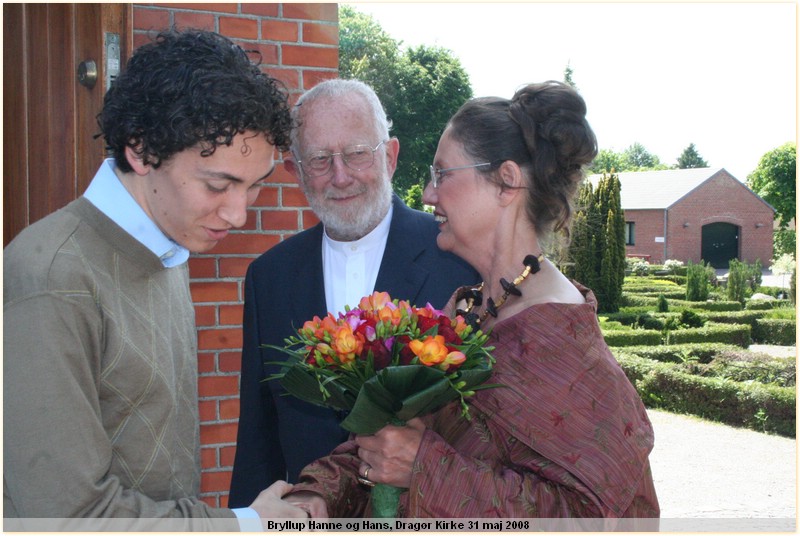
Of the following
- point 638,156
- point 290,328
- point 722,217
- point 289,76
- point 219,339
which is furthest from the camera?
point 638,156

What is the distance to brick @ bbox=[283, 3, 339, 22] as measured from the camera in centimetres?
411

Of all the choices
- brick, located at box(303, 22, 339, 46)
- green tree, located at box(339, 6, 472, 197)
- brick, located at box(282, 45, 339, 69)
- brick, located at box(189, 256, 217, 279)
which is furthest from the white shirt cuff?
green tree, located at box(339, 6, 472, 197)

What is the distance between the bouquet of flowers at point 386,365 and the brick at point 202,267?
192 centimetres

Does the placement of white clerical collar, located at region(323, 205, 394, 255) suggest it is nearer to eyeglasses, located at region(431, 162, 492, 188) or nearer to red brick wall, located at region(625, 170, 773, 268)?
eyeglasses, located at region(431, 162, 492, 188)

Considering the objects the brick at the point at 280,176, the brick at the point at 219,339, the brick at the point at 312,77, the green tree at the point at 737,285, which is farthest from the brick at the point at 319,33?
the green tree at the point at 737,285

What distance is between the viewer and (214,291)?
13.2 ft

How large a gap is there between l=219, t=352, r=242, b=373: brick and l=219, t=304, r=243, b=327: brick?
16 cm

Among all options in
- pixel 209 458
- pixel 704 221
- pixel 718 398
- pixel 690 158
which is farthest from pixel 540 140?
pixel 690 158

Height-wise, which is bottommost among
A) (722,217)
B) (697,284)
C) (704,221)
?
(697,284)

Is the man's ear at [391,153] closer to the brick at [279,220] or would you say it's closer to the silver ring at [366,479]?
the brick at [279,220]

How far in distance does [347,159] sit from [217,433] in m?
1.66

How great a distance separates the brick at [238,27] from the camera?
13.1ft

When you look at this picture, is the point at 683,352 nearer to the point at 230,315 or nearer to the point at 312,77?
the point at 312,77

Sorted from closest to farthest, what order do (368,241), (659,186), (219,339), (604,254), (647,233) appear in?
(368,241) → (219,339) → (604,254) → (647,233) → (659,186)
